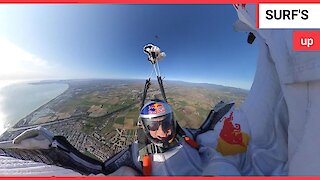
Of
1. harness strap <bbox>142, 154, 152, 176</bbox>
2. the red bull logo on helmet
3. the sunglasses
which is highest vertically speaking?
the red bull logo on helmet

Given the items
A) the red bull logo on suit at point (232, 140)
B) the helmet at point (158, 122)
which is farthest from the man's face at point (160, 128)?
the red bull logo on suit at point (232, 140)

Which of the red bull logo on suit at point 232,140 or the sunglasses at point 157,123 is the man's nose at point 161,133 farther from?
the red bull logo on suit at point 232,140

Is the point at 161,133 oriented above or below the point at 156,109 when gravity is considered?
below

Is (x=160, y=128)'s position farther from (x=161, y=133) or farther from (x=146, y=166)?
(x=146, y=166)

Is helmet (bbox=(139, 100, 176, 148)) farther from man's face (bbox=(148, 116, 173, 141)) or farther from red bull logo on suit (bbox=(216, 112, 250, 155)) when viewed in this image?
red bull logo on suit (bbox=(216, 112, 250, 155))

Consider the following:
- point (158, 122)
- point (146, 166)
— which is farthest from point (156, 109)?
point (146, 166)

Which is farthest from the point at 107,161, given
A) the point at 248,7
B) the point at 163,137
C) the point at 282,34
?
the point at 248,7

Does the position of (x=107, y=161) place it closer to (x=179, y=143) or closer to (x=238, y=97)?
(x=179, y=143)

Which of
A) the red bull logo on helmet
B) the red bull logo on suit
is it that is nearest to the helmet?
the red bull logo on helmet
